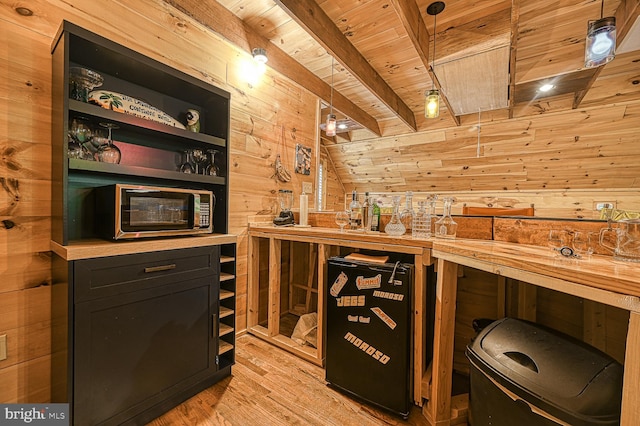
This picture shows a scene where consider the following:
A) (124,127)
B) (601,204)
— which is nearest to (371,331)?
(124,127)

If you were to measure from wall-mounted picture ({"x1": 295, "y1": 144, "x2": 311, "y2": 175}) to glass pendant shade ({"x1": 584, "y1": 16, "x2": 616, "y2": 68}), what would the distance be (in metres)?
2.27

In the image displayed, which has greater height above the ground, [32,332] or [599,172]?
[599,172]

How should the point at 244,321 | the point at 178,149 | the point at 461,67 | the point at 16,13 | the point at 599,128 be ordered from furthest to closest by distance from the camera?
the point at 599,128 → the point at 244,321 → the point at 461,67 → the point at 178,149 → the point at 16,13

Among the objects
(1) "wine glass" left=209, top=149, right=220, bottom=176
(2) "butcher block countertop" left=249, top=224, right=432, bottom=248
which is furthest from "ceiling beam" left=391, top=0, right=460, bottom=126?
(1) "wine glass" left=209, top=149, right=220, bottom=176

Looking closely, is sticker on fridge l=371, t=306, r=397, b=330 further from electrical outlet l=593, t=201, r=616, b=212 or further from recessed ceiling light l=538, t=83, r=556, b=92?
electrical outlet l=593, t=201, r=616, b=212

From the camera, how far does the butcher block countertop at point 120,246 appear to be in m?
1.13

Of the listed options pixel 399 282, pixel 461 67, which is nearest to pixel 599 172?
→ pixel 461 67

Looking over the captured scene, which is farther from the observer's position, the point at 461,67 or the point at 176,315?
the point at 461,67

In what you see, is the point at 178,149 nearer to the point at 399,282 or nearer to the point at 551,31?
the point at 399,282

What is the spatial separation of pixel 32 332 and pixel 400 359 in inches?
74.9

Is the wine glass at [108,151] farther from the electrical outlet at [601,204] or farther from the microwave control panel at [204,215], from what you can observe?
the electrical outlet at [601,204]

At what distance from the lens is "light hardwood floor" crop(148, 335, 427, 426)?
142 centimetres

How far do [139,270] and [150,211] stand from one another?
32cm

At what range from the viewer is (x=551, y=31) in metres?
2.21
